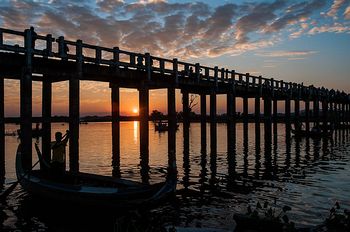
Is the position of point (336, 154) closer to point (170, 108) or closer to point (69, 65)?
point (170, 108)

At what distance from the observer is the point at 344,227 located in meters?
8.62

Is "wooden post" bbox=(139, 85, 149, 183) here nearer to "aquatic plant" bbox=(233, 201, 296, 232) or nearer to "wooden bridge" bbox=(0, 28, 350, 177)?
"wooden bridge" bbox=(0, 28, 350, 177)

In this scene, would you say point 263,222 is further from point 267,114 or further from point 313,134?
point 313,134

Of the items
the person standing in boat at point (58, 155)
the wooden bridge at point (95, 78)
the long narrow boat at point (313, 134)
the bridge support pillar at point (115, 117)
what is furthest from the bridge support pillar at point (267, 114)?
the person standing in boat at point (58, 155)

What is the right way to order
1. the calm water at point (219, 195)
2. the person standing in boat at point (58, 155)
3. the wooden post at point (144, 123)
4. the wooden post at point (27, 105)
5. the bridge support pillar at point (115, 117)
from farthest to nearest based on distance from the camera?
the bridge support pillar at point (115, 117) → the wooden post at point (144, 123) → the wooden post at point (27, 105) → the person standing in boat at point (58, 155) → the calm water at point (219, 195)

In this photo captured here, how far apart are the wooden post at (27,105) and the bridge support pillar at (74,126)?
189 centimetres

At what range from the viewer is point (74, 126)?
15.4 meters

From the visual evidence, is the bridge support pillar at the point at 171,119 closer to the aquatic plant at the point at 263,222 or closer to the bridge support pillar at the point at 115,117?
the bridge support pillar at the point at 115,117

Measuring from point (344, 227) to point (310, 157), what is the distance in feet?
67.9

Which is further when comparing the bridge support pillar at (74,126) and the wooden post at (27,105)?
the bridge support pillar at (74,126)

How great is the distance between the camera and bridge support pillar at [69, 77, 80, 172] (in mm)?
15195

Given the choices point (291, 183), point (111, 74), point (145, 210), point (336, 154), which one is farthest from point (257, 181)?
point (336, 154)

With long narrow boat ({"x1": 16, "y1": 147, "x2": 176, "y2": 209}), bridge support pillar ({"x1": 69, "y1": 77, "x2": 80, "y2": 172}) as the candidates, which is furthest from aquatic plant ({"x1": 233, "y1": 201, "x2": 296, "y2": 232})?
bridge support pillar ({"x1": 69, "y1": 77, "x2": 80, "y2": 172})

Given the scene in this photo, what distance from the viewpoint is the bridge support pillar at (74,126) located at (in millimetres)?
15195
